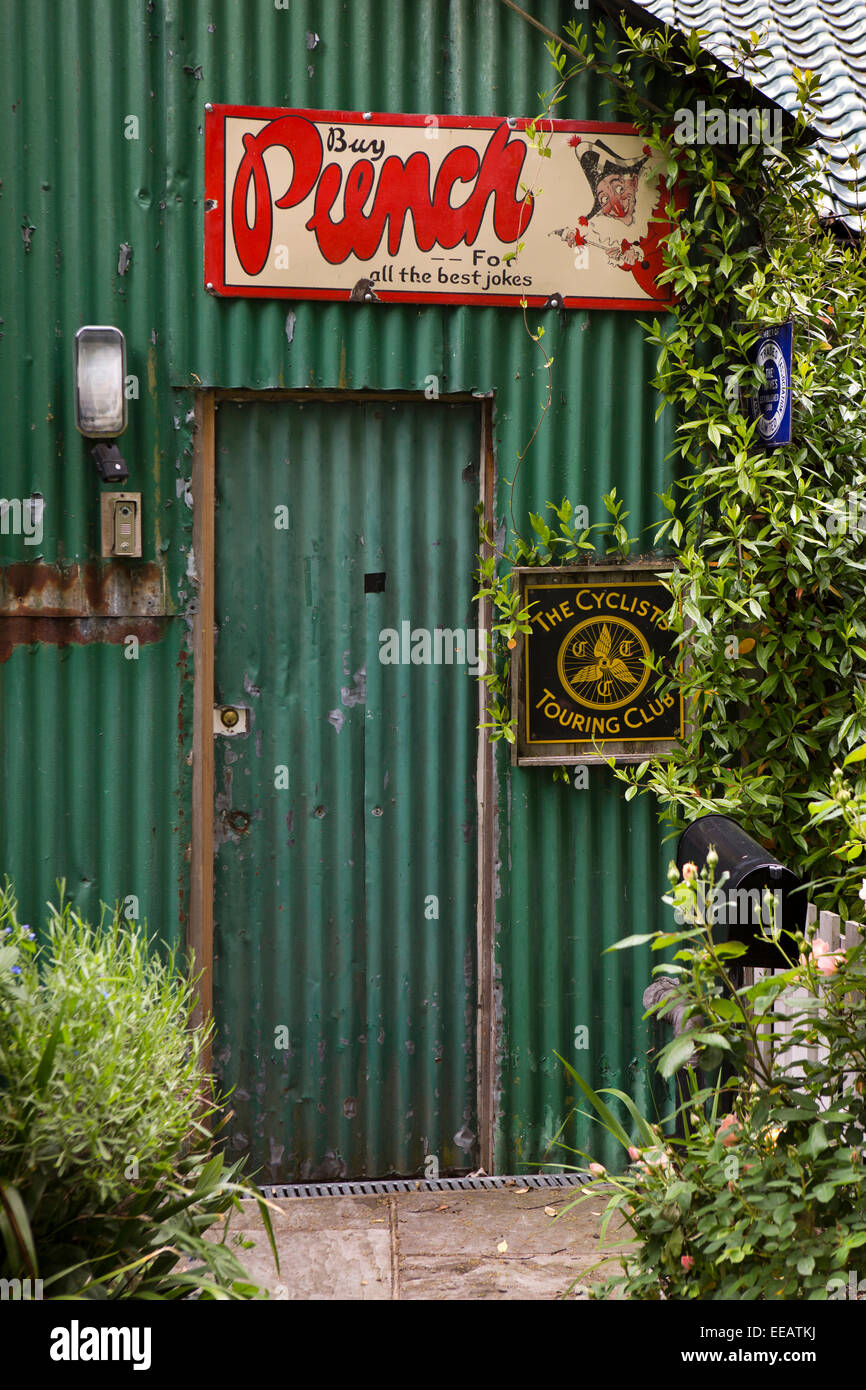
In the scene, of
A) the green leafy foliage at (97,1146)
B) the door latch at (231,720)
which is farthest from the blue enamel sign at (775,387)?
the green leafy foliage at (97,1146)

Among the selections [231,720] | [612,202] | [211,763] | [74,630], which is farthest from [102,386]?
[612,202]

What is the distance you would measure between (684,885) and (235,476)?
2788 mm

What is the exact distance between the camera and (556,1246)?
A: 444cm

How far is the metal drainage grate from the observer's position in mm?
4902

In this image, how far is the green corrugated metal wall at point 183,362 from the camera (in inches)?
182

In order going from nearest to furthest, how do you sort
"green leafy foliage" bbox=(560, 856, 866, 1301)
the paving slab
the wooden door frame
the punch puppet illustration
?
"green leafy foliage" bbox=(560, 856, 866, 1301), the paving slab, the wooden door frame, the punch puppet illustration

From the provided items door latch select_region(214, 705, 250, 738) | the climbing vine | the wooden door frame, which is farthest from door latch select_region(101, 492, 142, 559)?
the climbing vine

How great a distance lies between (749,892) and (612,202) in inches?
119

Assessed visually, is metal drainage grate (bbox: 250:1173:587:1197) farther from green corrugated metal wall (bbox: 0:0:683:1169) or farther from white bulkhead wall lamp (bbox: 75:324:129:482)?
white bulkhead wall lamp (bbox: 75:324:129:482)

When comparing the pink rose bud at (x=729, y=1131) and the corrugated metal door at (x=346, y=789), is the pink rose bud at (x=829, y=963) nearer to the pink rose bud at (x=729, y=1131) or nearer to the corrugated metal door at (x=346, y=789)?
the pink rose bud at (x=729, y=1131)

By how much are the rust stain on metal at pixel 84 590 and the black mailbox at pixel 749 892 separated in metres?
2.33

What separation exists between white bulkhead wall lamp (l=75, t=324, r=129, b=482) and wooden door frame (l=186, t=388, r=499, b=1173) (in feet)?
1.15

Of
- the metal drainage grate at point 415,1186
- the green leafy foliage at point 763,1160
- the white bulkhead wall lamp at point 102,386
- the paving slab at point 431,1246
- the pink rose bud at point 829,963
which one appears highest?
the white bulkhead wall lamp at point 102,386

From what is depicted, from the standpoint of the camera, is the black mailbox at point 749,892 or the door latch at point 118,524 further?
the door latch at point 118,524
